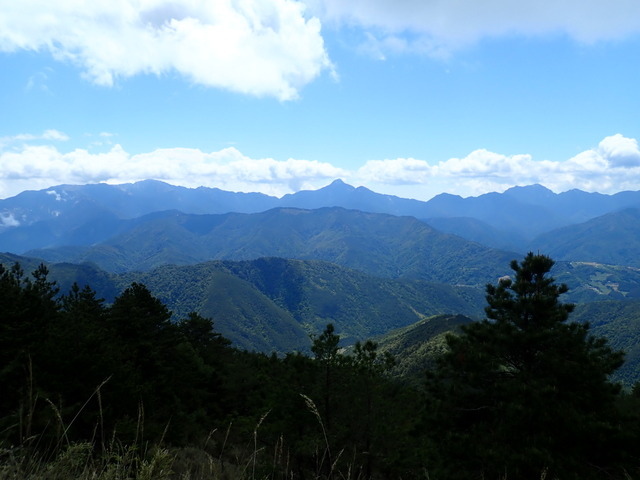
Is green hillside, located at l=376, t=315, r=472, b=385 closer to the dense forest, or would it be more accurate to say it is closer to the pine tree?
the dense forest

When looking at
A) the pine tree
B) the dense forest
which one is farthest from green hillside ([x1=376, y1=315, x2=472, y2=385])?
the pine tree

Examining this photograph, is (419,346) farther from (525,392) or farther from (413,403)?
(525,392)

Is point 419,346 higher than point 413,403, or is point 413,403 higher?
point 413,403

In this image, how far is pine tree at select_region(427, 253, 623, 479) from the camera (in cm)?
1326

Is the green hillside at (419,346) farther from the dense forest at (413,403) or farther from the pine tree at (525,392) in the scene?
the pine tree at (525,392)

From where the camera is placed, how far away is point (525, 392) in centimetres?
1430

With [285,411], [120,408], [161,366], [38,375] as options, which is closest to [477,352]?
[285,411]

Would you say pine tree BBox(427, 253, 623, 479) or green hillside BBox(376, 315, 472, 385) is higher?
pine tree BBox(427, 253, 623, 479)

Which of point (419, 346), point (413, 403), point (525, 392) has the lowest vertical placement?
point (419, 346)

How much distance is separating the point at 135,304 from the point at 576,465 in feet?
97.5

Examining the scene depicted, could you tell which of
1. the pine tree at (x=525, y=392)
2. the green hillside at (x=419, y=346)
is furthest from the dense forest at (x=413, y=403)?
the green hillside at (x=419, y=346)

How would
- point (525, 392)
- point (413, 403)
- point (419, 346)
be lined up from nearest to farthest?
point (525, 392) < point (413, 403) < point (419, 346)

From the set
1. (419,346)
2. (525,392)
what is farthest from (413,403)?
(419,346)

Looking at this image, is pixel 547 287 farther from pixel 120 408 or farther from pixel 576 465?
pixel 120 408
